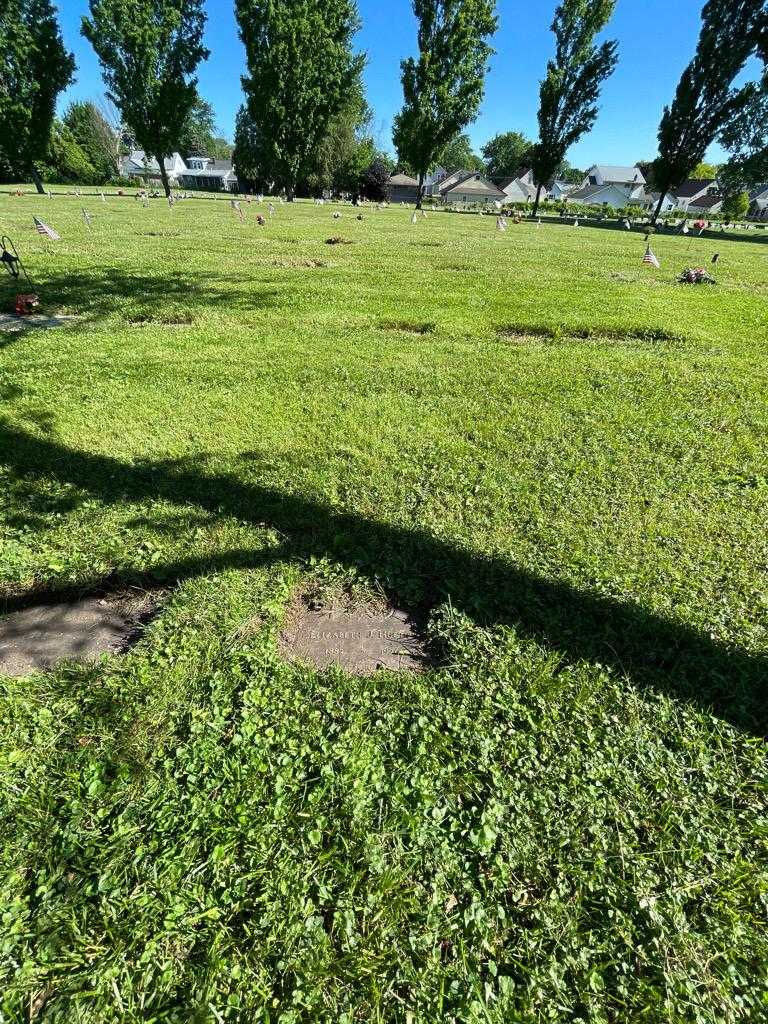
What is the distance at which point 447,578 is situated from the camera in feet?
9.67

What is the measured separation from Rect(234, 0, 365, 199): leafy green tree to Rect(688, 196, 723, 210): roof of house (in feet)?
217

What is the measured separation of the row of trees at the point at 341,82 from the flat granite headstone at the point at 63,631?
39.0 metres

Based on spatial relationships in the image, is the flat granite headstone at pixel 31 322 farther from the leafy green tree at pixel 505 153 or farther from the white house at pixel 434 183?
the leafy green tree at pixel 505 153

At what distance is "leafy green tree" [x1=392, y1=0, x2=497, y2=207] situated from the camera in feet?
124

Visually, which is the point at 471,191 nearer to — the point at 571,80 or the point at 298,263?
the point at 571,80

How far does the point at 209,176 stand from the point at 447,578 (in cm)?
A: 10763

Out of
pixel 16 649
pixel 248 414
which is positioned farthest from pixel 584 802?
pixel 248 414

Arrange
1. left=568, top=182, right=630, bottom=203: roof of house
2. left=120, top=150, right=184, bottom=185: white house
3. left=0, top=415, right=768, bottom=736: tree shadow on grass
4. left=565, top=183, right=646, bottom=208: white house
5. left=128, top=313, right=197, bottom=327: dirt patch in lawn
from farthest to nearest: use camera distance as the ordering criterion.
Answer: left=568, top=182, right=630, bottom=203: roof of house, left=565, top=183, right=646, bottom=208: white house, left=120, top=150, right=184, bottom=185: white house, left=128, top=313, right=197, bottom=327: dirt patch in lawn, left=0, top=415, right=768, bottom=736: tree shadow on grass

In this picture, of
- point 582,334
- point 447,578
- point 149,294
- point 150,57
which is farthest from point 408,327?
point 150,57

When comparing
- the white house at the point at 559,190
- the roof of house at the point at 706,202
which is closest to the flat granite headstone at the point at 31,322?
the roof of house at the point at 706,202

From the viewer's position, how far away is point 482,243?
1934cm

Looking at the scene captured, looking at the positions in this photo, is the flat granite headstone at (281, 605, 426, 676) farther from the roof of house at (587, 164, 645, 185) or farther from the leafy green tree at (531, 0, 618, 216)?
the roof of house at (587, 164, 645, 185)

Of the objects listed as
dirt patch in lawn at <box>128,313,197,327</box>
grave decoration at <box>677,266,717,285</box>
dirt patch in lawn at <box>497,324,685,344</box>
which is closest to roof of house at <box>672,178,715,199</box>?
grave decoration at <box>677,266,717,285</box>

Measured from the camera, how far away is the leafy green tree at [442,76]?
37812mm
